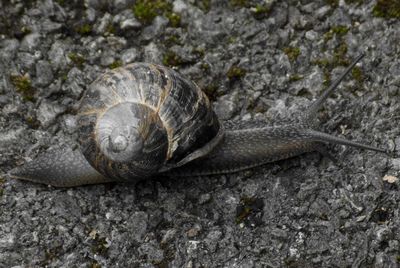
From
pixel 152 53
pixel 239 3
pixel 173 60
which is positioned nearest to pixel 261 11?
pixel 239 3

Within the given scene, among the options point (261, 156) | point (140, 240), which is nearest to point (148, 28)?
point (261, 156)

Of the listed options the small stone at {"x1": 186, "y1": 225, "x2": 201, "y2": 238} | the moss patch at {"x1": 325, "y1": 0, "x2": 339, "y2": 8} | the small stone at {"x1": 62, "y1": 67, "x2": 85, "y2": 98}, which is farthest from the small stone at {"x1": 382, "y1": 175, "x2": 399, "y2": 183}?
the small stone at {"x1": 62, "y1": 67, "x2": 85, "y2": 98}

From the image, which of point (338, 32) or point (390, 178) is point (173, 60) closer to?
point (338, 32)

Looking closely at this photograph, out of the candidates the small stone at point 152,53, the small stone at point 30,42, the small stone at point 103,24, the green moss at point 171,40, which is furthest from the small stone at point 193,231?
the small stone at point 30,42

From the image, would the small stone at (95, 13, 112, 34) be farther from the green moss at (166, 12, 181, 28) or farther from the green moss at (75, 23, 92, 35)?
the green moss at (166, 12, 181, 28)

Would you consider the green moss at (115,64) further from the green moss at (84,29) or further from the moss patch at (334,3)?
the moss patch at (334,3)
